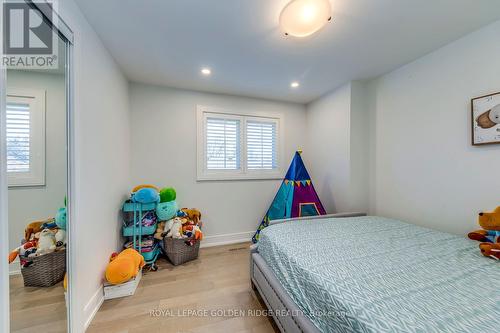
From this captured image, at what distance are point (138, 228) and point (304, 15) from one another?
2.58 metres

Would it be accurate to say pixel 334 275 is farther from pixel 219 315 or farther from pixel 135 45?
pixel 135 45

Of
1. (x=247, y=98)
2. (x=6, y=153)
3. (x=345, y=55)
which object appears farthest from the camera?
(x=247, y=98)

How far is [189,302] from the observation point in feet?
5.42

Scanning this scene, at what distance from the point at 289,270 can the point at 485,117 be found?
6.73ft

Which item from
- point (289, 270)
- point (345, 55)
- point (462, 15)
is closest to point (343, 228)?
point (289, 270)

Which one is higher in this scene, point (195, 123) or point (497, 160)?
point (195, 123)

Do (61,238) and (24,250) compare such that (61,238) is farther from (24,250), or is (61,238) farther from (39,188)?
(39,188)

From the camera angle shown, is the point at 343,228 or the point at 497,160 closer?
the point at 497,160


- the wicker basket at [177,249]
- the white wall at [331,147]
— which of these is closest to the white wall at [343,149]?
the white wall at [331,147]

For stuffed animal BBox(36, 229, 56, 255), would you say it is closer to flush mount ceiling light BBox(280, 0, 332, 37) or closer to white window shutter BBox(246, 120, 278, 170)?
flush mount ceiling light BBox(280, 0, 332, 37)

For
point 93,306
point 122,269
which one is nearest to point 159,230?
point 122,269

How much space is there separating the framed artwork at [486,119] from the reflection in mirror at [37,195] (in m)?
3.15

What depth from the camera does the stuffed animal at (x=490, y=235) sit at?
1.20 metres

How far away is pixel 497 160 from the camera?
4.83ft
